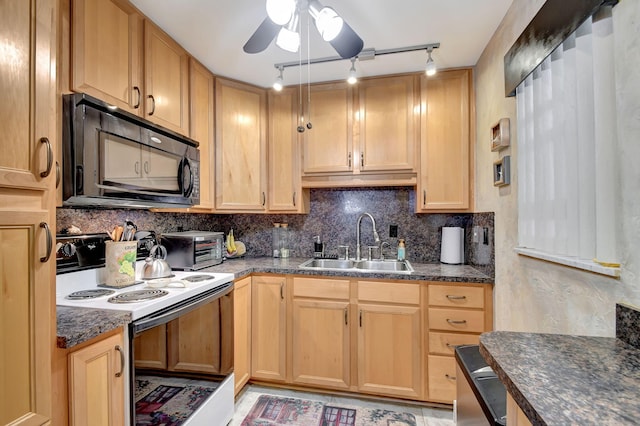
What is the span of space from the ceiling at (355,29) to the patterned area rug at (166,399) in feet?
5.83

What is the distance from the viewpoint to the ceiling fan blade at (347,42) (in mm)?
1330

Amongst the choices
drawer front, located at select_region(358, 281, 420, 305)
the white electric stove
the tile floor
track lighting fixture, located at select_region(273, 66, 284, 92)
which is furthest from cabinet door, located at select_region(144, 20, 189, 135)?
the tile floor

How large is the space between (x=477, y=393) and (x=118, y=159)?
1750 millimetres

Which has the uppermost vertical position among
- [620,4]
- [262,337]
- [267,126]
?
[267,126]

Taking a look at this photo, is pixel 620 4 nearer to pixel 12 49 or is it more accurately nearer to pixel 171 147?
pixel 12 49

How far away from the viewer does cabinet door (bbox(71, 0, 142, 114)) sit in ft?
4.15

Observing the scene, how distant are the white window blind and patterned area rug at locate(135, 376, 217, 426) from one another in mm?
1664

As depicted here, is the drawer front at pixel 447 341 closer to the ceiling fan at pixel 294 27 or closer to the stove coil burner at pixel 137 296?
the stove coil burner at pixel 137 296

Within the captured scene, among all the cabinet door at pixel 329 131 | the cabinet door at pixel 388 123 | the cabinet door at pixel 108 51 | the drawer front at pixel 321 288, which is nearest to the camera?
the cabinet door at pixel 108 51

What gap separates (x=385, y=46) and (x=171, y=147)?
1471mm

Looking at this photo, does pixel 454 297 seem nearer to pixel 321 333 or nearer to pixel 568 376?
pixel 321 333

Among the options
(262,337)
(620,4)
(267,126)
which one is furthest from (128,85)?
(620,4)

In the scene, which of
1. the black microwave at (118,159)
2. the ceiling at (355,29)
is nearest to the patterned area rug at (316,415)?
the black microwave at (118,159)

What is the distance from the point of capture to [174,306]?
135 cm
